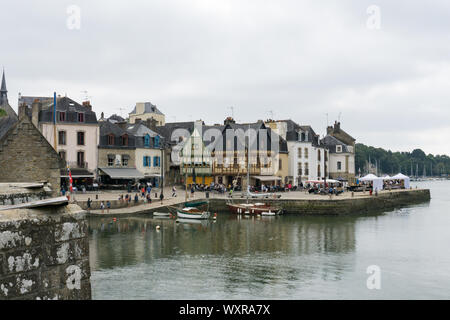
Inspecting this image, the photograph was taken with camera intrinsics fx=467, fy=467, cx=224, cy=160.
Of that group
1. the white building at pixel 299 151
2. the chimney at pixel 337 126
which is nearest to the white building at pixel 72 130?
the white building at pixel 299 151

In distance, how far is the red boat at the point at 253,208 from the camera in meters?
49.8

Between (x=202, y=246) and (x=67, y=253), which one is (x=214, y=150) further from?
(x=67, y=253)

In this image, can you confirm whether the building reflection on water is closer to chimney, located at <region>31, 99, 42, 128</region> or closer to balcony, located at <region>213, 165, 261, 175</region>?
chimney, located at <region>31, 99, 42, 128</region>

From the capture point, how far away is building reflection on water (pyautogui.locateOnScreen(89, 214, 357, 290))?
2453 centimetres

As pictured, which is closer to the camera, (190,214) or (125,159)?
(190,214)

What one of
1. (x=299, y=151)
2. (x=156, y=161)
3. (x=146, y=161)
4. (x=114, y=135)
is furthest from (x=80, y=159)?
(x=299, y=151)

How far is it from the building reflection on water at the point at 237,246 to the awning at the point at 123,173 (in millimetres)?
12001

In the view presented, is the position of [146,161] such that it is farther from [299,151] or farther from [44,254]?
[44,254]

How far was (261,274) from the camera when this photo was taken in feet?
76.9

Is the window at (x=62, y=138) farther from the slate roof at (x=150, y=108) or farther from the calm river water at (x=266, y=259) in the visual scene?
the slate roof at (x=150, y=108)

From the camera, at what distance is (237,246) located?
103 feet

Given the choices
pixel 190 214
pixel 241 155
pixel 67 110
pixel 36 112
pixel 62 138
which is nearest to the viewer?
pixel 190 214

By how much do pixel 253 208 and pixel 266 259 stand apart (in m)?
22.9
